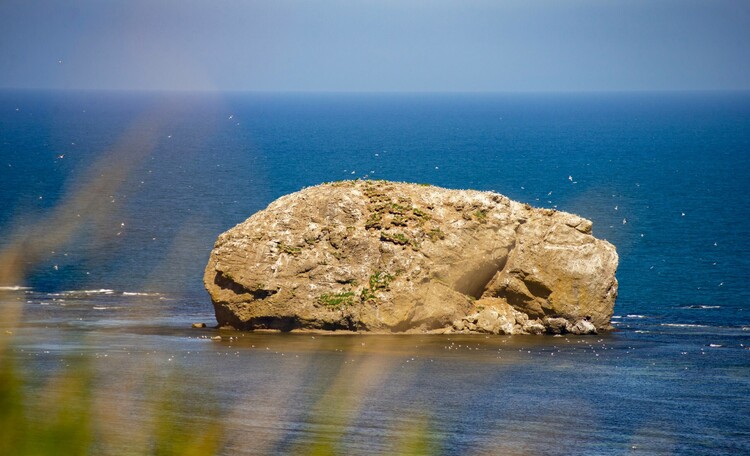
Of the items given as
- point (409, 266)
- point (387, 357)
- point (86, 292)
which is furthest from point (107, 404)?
point (86, 292)

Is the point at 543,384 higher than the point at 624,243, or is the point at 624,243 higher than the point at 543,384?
the point at 543,384

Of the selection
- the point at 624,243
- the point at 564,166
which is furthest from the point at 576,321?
the point at 564,166

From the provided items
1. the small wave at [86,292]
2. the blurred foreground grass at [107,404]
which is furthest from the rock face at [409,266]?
the small wave at [86,292]

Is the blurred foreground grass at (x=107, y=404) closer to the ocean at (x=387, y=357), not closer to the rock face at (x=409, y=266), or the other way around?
the ocean at (x=387, y=357)

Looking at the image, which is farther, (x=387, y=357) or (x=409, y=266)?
(x=409, y=266)

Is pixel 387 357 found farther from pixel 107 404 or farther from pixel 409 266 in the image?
pixel 107 404

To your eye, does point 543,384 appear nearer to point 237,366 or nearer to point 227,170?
point 237,366

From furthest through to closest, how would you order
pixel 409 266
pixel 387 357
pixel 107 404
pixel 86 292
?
pixel 86 292 < pixel 409 266 < pixel 387 357 < pixel 107 404

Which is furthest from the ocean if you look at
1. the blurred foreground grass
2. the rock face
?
the rock face
